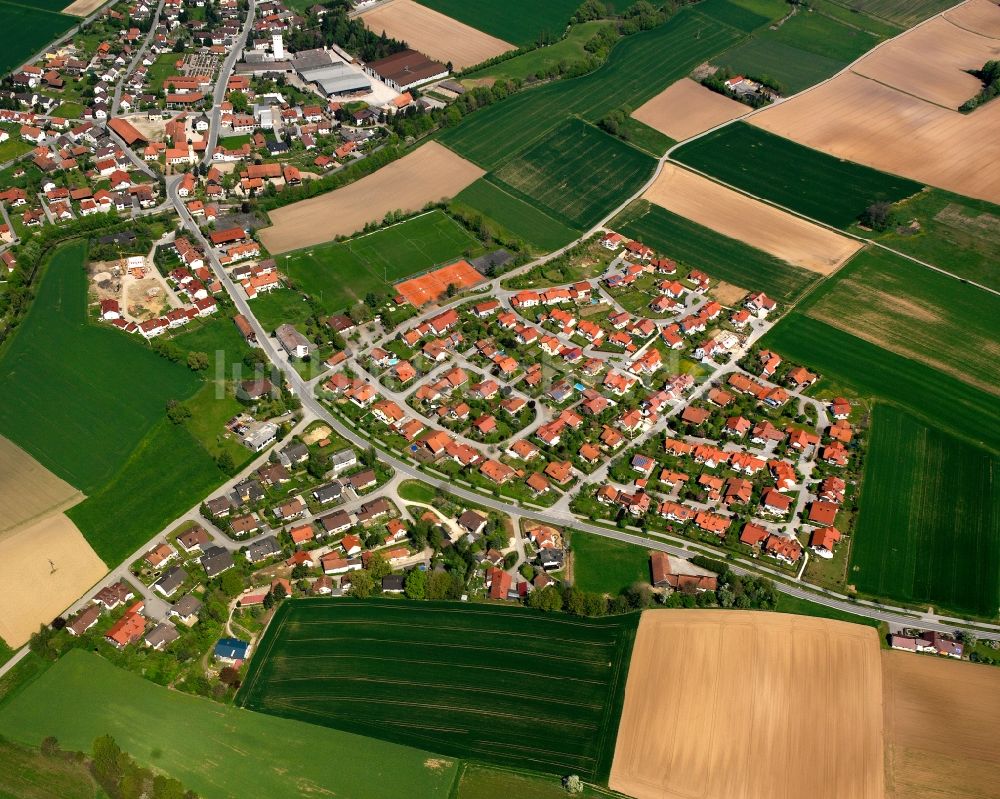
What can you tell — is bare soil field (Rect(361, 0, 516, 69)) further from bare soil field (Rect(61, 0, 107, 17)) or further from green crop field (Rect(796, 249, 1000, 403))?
green crop field (Rect(796, 249, 1000, 403))

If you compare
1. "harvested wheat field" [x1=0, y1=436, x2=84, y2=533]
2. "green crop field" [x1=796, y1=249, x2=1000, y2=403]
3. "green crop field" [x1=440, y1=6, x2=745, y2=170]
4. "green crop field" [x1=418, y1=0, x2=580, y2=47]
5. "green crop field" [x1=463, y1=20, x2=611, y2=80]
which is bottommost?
"green crop field" [x1=796, y1=249, x2=1000, y2=403]

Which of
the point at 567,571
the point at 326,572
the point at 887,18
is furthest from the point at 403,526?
the point at 887,18

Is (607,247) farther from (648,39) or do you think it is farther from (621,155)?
(648,39)

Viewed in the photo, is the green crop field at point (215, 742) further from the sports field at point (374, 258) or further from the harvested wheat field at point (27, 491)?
the sports field at point (374, 258)

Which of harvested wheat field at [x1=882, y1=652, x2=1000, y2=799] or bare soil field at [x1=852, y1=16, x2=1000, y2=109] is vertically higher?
bare soil field at [x1=852, y1=16, x2=1000, y2=109]

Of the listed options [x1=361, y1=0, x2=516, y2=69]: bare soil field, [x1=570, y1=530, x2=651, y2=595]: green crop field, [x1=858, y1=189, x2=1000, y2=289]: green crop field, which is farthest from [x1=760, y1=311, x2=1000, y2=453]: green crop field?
[x1=361, y1=0, x2=516, y2=69]: bare soil field

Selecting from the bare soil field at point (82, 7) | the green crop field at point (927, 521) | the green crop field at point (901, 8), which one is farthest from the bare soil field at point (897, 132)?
the bare soil field at point (82, 7)

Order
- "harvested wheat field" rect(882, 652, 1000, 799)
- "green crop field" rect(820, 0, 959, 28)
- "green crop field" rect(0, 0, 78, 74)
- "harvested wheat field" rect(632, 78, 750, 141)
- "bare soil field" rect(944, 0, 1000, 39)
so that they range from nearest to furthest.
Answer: "harvested wheat field" rect(882, 652, 1000, 799)
"harvested wheat field" rect(632, 78, 750, 141)
"green crop field" rect(0, 0, 78, 74)
"bare soil field" rect(944, 0, 1000, 39)
"green crop field" rect(820, 0, 959, 28)

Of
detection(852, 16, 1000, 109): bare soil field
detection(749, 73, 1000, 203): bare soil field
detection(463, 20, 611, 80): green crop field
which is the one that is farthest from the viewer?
detection(463, 20, 611, 80): green crop field
